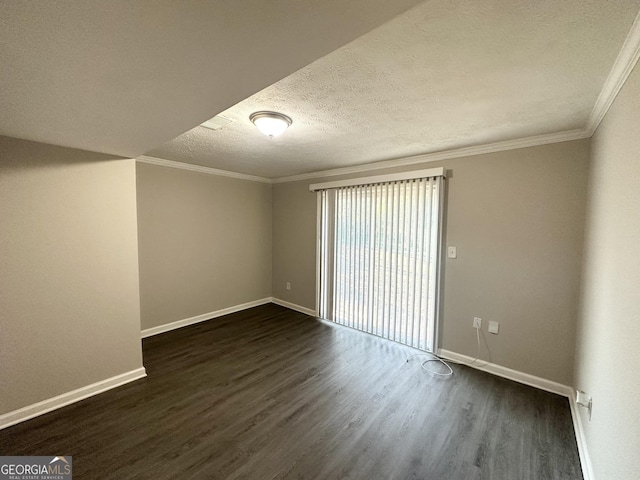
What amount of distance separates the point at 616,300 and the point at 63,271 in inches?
142

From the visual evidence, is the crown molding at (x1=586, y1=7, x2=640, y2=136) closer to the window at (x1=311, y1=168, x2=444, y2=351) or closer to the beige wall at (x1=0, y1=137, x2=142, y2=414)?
the window at (x1=311, y1=168, x2=444, y2=351)

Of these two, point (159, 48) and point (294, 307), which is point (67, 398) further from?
point (294, 307)

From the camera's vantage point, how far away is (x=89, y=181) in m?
2.15

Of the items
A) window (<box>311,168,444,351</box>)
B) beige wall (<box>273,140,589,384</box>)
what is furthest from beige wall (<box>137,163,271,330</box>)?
beige wall (<box>273,140,589,384</box>)

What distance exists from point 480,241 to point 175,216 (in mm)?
3803

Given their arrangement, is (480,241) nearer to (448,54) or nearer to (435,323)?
(435,323)

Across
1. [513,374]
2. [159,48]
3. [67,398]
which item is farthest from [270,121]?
[513,374]

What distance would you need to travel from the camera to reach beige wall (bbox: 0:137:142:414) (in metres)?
1.85

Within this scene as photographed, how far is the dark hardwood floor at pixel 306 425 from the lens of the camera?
5.24ft

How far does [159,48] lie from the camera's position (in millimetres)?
871

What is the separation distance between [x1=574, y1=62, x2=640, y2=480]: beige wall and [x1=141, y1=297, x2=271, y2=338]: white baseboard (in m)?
4.14

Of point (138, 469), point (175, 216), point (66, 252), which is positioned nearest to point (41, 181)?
point (66, 252)

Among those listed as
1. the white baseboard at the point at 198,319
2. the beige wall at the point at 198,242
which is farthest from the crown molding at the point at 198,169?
the white baseboard at the point at 198,319

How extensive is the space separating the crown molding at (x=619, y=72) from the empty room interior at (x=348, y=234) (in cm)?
1
